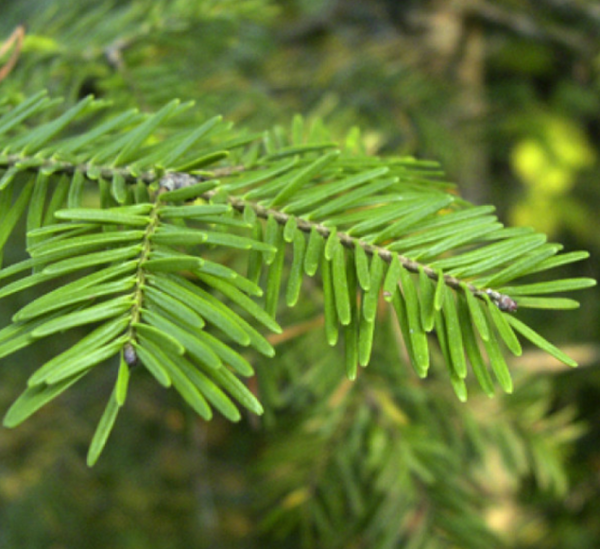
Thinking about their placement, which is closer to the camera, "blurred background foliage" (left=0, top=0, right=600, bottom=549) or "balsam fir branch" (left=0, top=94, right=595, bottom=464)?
"balsam fir branch" (left=0, top=94, right=595, bottom=464)

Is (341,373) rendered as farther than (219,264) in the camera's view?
Yes

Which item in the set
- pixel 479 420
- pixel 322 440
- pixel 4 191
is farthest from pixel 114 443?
pixel 4 191

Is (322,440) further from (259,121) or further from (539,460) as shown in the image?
(259,121)

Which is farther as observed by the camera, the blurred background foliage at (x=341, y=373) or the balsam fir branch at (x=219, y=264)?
the blurred background foliage at (x=341, y=373)
